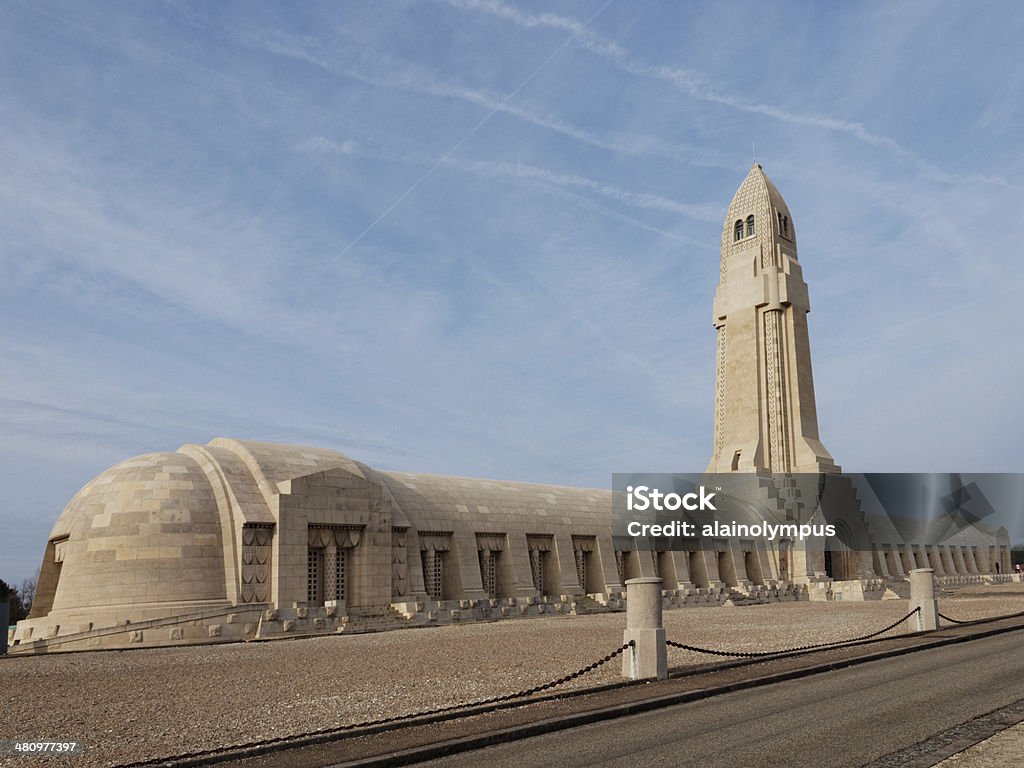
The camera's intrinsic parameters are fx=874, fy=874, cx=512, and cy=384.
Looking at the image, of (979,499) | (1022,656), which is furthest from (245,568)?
(979,499)

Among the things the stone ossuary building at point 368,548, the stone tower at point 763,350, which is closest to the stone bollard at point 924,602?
the stone ossuary building at point 368,548

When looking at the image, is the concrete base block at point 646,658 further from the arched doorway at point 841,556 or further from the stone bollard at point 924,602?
the arched doorway at point 841,556

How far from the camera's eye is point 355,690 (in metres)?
13.8

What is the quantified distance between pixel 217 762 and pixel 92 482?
2662cm

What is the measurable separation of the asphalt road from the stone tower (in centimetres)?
4376

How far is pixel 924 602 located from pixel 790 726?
14.2 m

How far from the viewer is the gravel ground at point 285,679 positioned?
35.6 feet

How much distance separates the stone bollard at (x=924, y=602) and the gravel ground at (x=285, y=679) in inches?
36.5

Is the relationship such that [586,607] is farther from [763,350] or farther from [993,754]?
[993,754]

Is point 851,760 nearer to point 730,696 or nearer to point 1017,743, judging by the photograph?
point 1017,743

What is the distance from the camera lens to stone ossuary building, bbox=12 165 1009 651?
28.6m

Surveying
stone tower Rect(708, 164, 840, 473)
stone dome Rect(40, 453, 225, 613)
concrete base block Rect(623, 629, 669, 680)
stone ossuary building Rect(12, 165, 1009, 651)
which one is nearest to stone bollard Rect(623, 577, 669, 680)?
concrete base block Rect(623, 629, 669, 680)

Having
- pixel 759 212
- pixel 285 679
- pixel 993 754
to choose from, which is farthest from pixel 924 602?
pixel 759 212

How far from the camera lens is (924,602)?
72.2 feet
